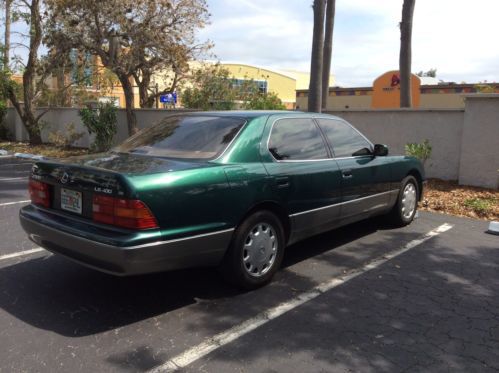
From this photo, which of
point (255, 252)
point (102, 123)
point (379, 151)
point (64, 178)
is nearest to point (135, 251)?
point (64, 178)

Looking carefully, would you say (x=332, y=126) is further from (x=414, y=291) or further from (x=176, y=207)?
(x=176, y=207)

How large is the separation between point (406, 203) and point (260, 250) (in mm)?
3061

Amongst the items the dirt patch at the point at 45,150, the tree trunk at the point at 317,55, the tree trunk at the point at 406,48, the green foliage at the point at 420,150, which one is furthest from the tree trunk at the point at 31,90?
the green foliage at the point at 420,150

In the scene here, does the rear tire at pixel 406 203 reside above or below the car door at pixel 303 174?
below

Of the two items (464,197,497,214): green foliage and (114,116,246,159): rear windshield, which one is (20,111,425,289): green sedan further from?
(464,197,497,214): green foliage

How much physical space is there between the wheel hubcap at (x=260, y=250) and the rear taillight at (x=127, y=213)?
971mm

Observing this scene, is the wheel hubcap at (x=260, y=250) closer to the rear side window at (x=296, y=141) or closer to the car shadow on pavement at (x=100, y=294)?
the car shadow on pavement at (x=100, y=294)

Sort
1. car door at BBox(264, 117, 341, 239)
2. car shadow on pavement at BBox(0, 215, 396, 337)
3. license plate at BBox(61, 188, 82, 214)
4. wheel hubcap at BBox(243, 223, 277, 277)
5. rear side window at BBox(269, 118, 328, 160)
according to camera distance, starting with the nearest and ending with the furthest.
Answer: car shadow on pavement at BBox(0, 215, 396, 337) < license plate at BBox(61, 188, 82, 214) < wheel hubcap at BBox(243, 223, 277, 277) < car door at BBox(264, 117, 341, 239) < rear side window at BBox(269, 118, 328, 160)

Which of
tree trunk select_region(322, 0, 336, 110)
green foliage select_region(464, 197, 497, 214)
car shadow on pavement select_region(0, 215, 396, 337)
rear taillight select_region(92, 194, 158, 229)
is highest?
tree trunk select_region(322, 0, 336, 110)

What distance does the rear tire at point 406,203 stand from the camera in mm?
6367

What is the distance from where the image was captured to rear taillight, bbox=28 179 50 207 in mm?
4182

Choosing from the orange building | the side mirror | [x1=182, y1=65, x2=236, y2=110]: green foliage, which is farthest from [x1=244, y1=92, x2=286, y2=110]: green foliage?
the orange building

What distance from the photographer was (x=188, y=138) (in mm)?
4523

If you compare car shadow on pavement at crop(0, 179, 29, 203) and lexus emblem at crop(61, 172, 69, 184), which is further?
car shadow on pavement at crop(0, 179, 29, 203)
